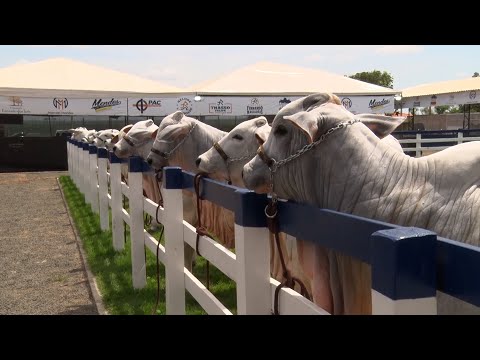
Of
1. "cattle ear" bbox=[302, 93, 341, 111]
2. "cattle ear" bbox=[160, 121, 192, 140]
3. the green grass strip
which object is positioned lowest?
the green grass strip

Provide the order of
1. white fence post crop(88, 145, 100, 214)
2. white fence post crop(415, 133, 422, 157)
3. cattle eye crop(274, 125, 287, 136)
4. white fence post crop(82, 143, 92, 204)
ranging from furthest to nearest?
white fence post crop(415, 133, 422, 157), white fence post crop(82, 143, 92, 204), white fence post crop(88, 145, 100, 214), cattle eye crop(274, 125, 287, 136)

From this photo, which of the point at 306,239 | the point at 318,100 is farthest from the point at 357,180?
the point at 306,239

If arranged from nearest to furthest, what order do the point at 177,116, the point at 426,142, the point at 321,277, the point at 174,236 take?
the point at 321,277, the point at 174,236, the point at 177,116, the point at 426,142

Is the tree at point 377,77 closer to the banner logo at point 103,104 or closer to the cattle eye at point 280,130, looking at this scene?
the banner logo at point 103,104

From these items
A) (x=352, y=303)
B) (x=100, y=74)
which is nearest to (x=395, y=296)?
(x=352, y=303)

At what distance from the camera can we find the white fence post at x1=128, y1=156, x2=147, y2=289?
6.92 m

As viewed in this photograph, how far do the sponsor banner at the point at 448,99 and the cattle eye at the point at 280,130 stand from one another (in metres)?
22.7

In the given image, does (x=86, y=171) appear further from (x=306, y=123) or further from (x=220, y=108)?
(x=220, y=108)

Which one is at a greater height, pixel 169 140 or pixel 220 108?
pixel 220 108

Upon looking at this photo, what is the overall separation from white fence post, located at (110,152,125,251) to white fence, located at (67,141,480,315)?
2.11 metres

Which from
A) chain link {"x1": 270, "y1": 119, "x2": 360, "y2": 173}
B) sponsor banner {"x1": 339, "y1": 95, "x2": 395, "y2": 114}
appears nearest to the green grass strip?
chain link {"x1": 270, "y1": 119, "x2": 360, "y2": 173}

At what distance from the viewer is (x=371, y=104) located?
92.5 ft

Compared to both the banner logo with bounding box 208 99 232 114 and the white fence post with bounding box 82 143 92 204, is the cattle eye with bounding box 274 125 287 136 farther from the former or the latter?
the banner logo with bounding box 208 99 232 114

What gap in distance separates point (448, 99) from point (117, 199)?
20.8 m
